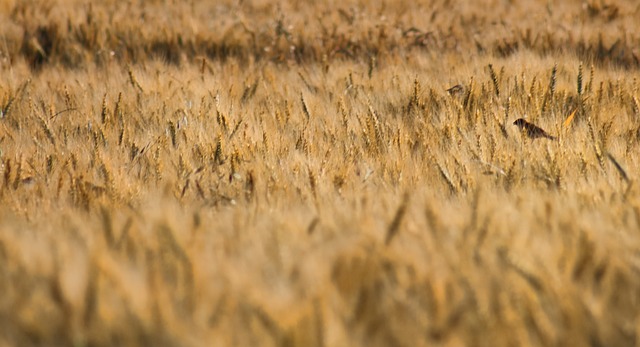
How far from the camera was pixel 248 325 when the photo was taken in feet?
3.03

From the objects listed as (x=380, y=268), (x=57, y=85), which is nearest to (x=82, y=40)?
(x=57, y=85)

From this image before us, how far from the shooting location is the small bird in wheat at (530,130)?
2.24m

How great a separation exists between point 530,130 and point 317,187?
92 cm

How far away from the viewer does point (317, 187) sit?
1804 mm

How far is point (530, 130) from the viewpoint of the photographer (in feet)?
7.60

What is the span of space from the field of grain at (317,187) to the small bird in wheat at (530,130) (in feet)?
0.10

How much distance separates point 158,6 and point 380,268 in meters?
4.51

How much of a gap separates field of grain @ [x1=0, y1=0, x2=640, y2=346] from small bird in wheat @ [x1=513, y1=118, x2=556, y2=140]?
0.03m

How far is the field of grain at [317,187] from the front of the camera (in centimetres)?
95

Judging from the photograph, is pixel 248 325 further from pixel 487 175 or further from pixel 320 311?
pixel 487 175

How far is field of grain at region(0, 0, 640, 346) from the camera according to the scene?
37.2 inches

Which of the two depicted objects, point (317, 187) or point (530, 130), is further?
point (530, 130)

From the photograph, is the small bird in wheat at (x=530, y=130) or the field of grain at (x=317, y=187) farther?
the small bird in wheat at (x=530, y=130)

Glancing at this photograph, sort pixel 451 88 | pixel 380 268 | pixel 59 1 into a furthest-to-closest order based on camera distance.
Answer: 1. pixel 59 1
2. pixel 451 88
3. pixel 380 268
